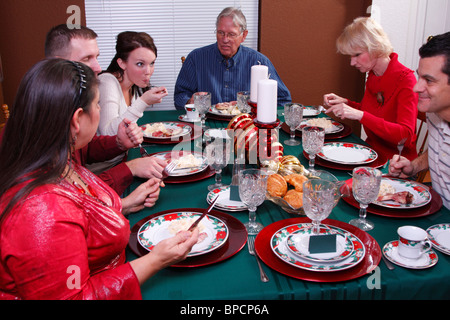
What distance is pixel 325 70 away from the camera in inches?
167

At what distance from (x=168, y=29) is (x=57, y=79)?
3219 millimetres

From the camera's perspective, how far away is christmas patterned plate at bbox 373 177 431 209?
59.3 inches

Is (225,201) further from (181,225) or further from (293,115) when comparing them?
(293,115)

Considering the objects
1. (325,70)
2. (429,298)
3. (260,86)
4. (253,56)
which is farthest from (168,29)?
(429,298)

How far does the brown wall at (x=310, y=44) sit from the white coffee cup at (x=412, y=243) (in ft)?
10.3

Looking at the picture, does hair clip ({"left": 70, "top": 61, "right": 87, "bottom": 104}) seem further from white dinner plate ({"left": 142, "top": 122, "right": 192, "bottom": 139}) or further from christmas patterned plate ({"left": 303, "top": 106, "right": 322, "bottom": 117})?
christmas patterned plate ({"left": 303, "top": 106, "right": 322, "bottom": 117})

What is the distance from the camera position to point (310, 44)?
415cm

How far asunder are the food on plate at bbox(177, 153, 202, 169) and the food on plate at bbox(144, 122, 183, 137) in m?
0.46

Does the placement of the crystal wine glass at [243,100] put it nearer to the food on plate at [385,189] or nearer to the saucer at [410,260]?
the food on plate at [385,189]

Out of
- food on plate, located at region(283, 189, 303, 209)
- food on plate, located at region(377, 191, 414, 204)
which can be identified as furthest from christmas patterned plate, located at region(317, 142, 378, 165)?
food on plate, located at region(283, 189, 303, 209)

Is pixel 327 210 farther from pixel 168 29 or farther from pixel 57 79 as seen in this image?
pixel 168 29

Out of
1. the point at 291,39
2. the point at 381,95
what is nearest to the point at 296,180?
the point at 381,95

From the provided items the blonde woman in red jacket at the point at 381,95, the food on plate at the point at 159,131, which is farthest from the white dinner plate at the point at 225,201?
the blonde woman in red jacket at the point at 381,95

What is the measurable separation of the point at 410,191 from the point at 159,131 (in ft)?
4.45
